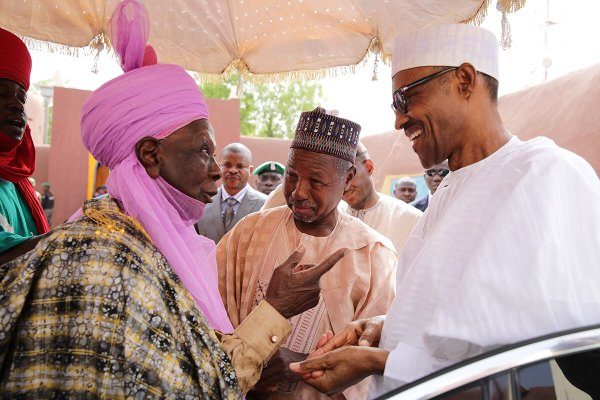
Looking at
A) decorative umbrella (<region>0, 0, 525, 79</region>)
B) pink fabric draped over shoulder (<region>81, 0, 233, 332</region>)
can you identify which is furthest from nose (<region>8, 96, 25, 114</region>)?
pink fabric draped over shoulder (<region>81, 0, 233, 332</region>)

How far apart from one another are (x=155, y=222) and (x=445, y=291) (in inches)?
40.7

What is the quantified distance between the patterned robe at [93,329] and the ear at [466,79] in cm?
140

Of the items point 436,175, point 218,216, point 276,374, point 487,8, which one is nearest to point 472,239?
point 276,374

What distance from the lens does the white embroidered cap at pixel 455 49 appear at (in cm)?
242

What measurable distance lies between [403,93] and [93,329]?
153 cm

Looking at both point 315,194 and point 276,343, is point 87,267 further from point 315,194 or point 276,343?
point 315,194

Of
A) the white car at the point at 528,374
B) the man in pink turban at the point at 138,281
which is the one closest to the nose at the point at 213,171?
the man in pink turban at the point at 138,281

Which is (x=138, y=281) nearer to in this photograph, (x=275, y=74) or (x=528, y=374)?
(x=528, y=374)

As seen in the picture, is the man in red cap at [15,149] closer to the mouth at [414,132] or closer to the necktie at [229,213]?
the mouth at [414,132]

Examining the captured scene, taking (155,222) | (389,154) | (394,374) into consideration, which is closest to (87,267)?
(155,222)

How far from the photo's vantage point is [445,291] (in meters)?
2.02

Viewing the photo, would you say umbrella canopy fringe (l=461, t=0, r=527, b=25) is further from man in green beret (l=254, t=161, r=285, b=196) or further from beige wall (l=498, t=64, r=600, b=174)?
beige wall (l=498, t=64, r=600, b=174)

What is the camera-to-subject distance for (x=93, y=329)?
1748 mm

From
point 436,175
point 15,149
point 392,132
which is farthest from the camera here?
point 392,132
